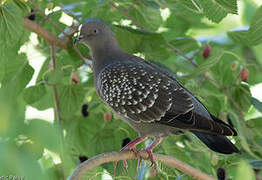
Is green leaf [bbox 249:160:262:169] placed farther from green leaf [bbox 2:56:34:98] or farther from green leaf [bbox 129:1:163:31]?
green leaf [bbox 2:56:34:98]

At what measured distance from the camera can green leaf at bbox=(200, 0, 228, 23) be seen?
7.27 feet

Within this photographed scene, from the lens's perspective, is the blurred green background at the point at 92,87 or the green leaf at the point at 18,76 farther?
the green leaf at the point at 18,76

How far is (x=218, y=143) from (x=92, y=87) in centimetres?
128

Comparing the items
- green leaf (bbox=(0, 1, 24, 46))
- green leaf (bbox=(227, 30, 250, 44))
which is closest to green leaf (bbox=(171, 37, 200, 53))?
green leaf (bbox=(227, 30, 250, 44))

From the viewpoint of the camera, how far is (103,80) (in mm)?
3184

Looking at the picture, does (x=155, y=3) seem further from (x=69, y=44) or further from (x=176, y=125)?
(x=176, y=125)

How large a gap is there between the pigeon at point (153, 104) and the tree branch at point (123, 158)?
5.5 inches

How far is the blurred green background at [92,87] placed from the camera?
9.86 feet

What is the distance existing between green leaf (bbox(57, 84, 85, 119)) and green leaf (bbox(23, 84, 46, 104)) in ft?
0.57

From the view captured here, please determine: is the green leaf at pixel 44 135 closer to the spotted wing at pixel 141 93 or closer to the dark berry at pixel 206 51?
the spotted wing at pixel 141 93

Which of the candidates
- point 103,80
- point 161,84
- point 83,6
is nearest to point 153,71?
point 161,84

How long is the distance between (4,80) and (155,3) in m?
1.20

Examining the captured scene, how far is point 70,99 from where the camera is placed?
3494mm

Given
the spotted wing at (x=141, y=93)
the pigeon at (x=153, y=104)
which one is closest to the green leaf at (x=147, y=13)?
the pigeon at (x=153, y=104)
